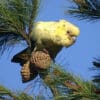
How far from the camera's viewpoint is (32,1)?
1504 millimetres

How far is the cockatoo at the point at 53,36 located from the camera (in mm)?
1414

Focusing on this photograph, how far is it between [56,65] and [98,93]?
0.14 m

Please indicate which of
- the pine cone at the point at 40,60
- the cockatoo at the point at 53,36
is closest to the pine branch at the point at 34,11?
the cockatoo at the point at 53,36

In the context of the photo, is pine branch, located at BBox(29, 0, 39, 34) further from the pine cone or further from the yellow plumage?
the pine cone

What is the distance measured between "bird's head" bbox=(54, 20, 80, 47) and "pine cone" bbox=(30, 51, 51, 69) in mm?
57

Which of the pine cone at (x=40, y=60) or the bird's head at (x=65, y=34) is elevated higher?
the bird's head at (x=65, y=34)

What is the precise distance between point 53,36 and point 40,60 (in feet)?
0.28

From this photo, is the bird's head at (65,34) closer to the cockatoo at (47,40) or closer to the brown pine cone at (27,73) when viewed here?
the cockatoo at (47,40)

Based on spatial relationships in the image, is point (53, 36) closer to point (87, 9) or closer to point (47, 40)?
point (47, 40)

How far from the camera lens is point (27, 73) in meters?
1.41

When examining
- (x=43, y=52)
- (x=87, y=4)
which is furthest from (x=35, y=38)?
(x=87, y=4)

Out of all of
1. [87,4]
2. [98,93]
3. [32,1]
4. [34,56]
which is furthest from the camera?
[87,4]

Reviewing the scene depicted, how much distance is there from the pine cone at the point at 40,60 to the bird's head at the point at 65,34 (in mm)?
57

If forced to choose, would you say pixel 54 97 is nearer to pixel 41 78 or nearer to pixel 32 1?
pixel 41 78
